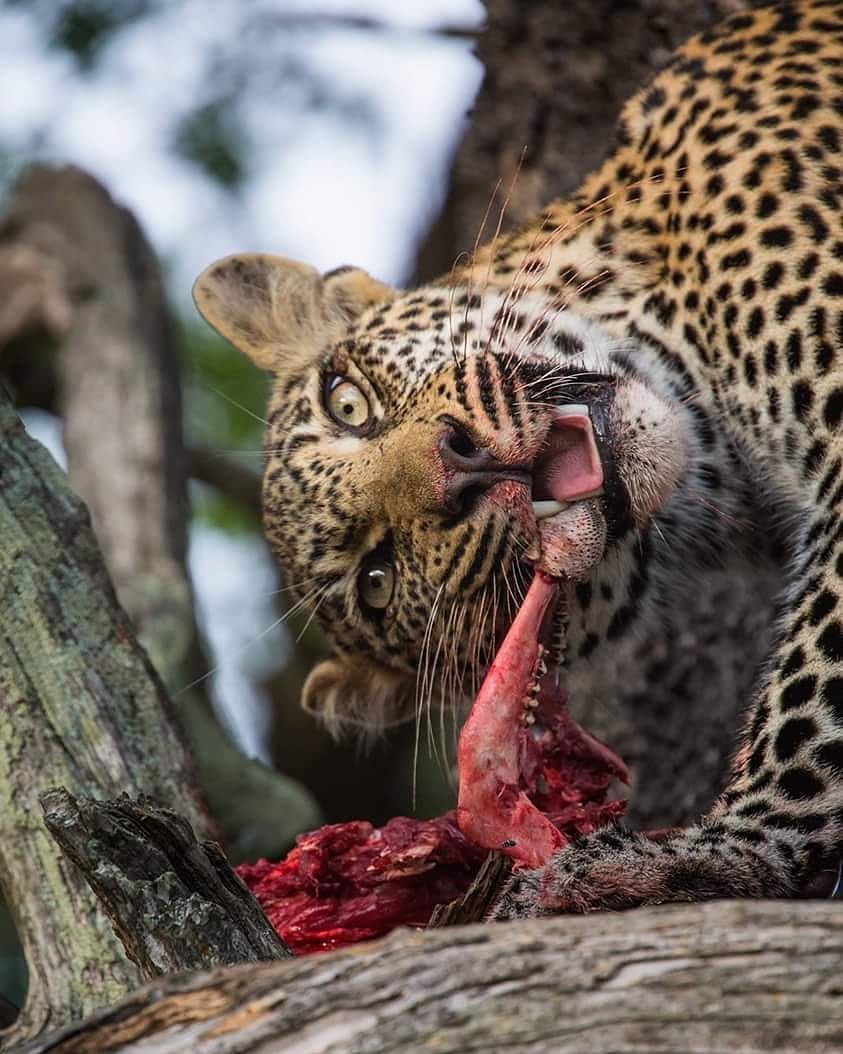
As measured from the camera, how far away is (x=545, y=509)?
418 cm

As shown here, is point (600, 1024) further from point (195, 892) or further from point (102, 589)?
point (102, 589)

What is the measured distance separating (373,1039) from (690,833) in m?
1.69

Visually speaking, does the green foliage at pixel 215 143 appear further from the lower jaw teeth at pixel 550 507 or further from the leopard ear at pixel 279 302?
the lower jaw teeth at pixel 550 507

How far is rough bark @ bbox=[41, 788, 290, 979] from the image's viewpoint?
2.88 meters

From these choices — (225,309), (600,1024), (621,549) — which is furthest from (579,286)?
(600,1024)

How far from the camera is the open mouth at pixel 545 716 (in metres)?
3.75

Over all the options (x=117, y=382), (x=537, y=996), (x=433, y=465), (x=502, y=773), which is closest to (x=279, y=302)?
(x=433, y=465)

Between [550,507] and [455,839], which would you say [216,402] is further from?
[455,839]

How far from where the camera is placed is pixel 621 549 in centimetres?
472

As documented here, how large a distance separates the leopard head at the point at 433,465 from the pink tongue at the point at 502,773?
39 centimetres

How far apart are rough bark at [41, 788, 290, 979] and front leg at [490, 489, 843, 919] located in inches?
31.4

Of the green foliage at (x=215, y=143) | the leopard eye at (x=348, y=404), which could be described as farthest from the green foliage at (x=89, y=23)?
the leopard eye at (x=348, y=404)

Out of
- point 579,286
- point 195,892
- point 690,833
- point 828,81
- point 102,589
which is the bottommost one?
point 690,833

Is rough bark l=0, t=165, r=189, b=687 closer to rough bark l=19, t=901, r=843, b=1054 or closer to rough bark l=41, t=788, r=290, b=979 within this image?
rough bark l=41, t=788, r=290, b=979
